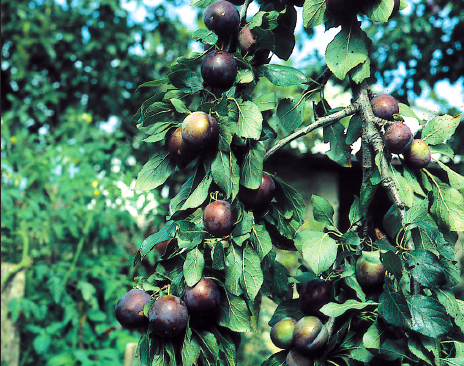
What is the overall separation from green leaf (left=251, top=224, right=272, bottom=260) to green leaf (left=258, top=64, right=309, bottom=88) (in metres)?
0.32

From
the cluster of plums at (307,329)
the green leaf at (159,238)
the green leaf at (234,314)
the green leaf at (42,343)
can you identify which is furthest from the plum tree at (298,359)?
the green leaf at (42,343)

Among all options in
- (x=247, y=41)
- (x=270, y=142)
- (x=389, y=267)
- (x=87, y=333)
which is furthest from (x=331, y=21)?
(x=270, y=142)

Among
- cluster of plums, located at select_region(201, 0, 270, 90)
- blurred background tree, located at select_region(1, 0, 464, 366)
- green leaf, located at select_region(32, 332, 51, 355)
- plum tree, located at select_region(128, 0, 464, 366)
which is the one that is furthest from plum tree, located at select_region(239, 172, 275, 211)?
green leaf, located at select_region(32, 332, 51, 355)

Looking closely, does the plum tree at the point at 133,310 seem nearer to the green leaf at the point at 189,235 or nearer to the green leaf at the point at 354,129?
the green leaf at the point at 189,235

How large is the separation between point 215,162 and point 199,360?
0.39m

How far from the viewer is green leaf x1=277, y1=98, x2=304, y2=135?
3.00 feet

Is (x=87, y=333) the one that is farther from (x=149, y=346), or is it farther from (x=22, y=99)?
(x=22, y=99)

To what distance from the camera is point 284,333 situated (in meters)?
0.81

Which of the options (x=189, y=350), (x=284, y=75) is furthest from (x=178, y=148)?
(x=189, y=350)

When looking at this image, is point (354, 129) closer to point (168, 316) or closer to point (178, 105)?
point (178, 105)

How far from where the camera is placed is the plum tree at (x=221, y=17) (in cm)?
82

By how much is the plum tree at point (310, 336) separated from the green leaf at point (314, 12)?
631 millimetres

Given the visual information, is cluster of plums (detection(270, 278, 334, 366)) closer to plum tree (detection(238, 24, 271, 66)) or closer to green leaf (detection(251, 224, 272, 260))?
green leaf (detection(251, 224, 272, 260))

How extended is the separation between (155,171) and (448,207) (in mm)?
618
